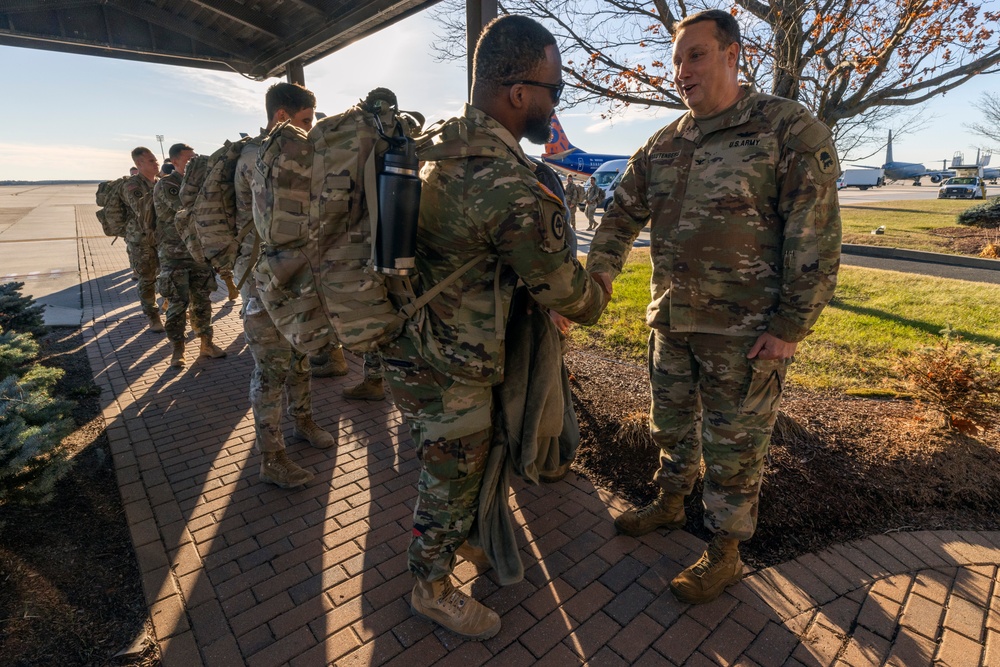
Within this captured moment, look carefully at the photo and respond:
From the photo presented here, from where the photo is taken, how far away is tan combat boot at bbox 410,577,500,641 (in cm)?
221

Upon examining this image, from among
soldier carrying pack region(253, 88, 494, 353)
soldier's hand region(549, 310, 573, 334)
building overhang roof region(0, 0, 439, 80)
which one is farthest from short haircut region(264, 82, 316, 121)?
soldier's hand region(549, 310, 573, 334)

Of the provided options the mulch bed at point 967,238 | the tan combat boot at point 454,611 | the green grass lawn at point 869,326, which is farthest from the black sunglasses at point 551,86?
the mulch bed at point 967,238

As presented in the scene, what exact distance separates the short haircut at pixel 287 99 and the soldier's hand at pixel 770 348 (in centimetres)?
282

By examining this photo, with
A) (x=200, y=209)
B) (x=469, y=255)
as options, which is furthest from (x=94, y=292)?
(x=469, y=255)

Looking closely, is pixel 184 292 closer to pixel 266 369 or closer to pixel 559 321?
pixel 266 369

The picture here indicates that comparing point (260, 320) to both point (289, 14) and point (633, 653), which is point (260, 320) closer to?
point (633, 653)

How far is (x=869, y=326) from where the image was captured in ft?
19.2

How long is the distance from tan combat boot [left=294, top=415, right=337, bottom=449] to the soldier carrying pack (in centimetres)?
199

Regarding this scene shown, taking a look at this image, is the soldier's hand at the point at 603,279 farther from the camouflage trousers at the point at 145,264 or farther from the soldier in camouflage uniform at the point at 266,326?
the camouflage trousers at the point at 145,264

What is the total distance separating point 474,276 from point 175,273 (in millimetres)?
4679

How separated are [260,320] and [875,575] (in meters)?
3.43

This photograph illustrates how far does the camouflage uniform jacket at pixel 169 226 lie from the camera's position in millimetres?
5305

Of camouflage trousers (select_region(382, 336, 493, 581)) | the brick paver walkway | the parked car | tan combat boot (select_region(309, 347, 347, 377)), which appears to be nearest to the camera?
camouflage trousers (select_region(382, 336, 493, 581))

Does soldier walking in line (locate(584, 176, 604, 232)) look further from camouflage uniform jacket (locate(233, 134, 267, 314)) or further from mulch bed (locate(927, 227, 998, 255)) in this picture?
camouflage uniform jacket (locate(233, 134, 267, 314))
